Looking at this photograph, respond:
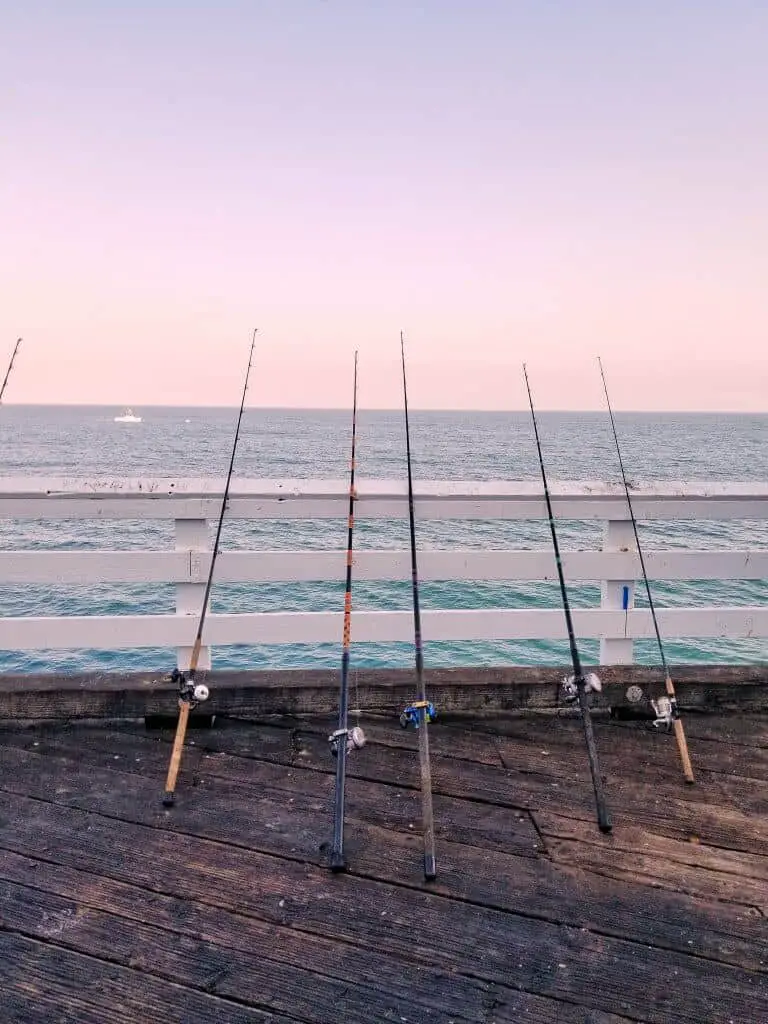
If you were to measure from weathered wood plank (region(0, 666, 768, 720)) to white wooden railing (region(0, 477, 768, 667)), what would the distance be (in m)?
0.16

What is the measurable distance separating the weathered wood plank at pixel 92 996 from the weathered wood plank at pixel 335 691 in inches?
50.3

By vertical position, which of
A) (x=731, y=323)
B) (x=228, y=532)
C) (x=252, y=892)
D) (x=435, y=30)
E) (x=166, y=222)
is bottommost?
(x=252, y=892)

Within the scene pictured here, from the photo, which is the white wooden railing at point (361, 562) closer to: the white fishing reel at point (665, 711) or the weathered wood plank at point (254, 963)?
the white fishing reel at point (665, 711)

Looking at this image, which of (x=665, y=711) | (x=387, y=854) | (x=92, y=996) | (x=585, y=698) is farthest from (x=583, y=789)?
(x=92, y=996)

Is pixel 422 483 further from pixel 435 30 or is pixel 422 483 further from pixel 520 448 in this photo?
pixel 520 448

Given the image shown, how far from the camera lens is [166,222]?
25.6 metres

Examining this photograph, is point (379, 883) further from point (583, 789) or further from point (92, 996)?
point (583, 789)

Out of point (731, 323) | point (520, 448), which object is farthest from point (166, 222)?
point (520, 448)

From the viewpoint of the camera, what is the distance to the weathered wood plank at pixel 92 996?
56.1 inches

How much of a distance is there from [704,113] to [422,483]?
46.8ft

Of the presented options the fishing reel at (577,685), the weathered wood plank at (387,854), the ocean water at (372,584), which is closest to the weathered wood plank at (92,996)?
the weathered wood plank at (387,854)

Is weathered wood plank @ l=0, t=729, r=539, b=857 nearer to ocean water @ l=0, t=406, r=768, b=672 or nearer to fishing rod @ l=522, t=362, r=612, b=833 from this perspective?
fishing rod @ l=522, t=362, r=612, b=833

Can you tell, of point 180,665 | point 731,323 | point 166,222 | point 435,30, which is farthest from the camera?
point 731,323

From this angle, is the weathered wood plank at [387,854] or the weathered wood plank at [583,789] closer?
the weathered wood plank at [387,854]
